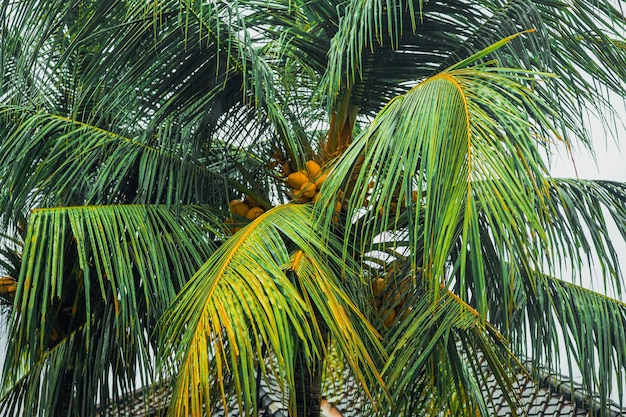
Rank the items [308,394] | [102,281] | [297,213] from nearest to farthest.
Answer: [102,281] < [297,213] < [308,394]

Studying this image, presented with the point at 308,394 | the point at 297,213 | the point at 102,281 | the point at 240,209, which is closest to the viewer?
the point at 102,281

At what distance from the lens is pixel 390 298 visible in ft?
9.80

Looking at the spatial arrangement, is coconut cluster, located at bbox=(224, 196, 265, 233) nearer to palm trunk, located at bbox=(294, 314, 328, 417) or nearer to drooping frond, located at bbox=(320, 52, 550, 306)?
palm trunk, located at bbox=(294, 314, 328, 417)

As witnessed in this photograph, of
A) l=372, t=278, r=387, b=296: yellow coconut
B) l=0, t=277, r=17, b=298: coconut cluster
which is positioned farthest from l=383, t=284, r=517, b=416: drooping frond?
l=0, t=277, r=17, b=298: coconut cluster

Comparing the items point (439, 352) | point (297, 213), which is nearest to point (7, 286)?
point (297, 213)

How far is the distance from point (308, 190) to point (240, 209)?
15.7 inches

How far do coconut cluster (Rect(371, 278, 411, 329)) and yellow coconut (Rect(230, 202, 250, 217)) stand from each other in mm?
612

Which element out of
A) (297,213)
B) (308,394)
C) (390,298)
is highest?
(297,213)

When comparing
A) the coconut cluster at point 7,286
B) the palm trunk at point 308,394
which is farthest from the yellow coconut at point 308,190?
the coconut cluster at point 7,286

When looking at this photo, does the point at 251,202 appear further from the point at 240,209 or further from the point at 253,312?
the point at 253,312

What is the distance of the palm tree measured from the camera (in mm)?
2400

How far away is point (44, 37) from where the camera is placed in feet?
10.1

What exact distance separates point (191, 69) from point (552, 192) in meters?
1.44

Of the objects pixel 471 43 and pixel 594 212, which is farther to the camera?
pixel 471 43
